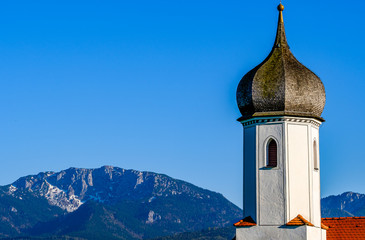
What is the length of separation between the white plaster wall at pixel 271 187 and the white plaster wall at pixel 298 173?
38 centimetres

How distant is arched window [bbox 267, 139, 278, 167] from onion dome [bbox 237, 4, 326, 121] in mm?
1431

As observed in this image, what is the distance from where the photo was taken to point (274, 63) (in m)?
39.3

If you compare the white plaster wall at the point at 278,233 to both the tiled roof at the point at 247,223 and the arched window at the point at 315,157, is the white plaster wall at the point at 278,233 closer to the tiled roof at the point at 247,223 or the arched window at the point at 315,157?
the tiled roof at the point at 247,223

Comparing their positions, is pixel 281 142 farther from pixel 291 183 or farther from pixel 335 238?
pixel 335 238

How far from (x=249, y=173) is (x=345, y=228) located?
6.79 meters

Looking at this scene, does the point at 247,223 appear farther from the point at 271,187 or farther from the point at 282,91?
the point at 282,91

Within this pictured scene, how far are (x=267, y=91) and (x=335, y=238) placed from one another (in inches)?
351

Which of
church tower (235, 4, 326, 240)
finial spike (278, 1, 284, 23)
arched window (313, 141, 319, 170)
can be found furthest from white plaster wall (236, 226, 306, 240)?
finial spike (278, 1, 284, 23)

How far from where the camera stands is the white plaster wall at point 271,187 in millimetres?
37625

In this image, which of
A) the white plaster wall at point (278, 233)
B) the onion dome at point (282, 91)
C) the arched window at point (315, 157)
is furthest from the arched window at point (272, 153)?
the white plaster wall at point (278, 233)

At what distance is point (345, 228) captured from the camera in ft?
137

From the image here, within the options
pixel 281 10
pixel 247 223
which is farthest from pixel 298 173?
pixel 281 10

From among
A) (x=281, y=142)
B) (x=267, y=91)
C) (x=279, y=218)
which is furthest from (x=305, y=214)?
(x=267, y=91)

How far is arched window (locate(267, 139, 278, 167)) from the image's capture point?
3825 centimetres
